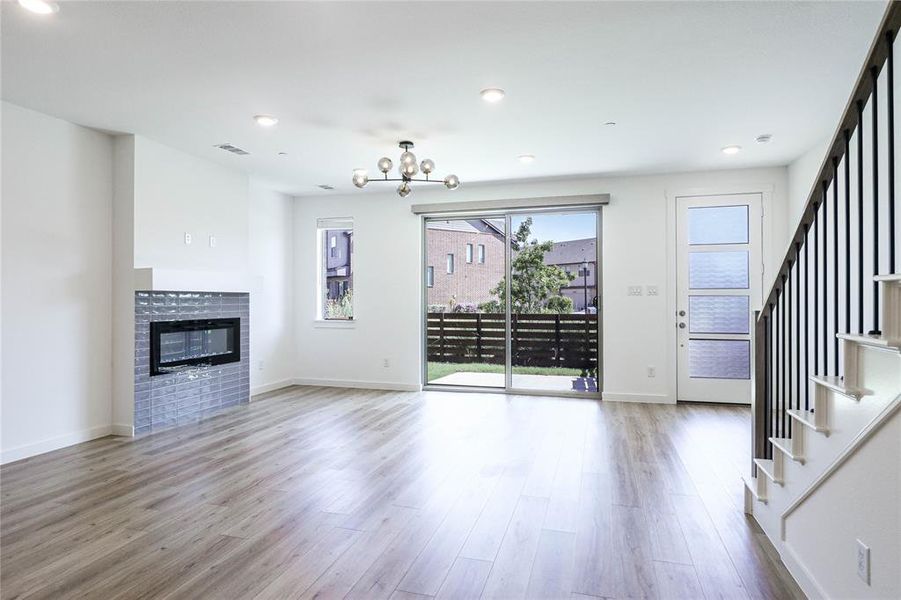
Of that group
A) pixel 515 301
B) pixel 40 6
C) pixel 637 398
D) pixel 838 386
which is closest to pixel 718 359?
pixel 637 398

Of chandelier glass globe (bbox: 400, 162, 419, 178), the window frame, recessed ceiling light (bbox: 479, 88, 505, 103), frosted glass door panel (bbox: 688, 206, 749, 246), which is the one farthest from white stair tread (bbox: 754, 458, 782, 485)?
→ the window frame

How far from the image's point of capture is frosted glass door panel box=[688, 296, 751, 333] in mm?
5715

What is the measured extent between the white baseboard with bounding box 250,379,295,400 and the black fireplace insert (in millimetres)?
776

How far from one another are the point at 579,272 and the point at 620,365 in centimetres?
117

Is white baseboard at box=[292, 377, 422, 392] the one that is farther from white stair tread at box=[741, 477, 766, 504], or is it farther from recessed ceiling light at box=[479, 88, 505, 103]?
white stair tread at box=[741, 477, 766, 504]

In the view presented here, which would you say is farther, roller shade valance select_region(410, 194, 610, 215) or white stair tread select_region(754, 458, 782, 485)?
roller shade valance select_region(410, 194, 610, 215)

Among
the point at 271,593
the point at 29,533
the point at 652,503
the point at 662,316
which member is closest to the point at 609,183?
the point at 662,316

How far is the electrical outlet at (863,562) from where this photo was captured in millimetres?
1571

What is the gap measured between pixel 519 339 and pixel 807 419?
444 cm

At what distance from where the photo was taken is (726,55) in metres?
2.99

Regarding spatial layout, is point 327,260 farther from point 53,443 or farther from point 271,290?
point 53,443

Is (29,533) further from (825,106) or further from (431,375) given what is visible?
(825,106)

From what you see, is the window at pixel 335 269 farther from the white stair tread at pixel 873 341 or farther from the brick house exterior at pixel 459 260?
the white stair tread at pixel 873 341

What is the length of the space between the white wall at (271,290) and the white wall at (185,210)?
0.59 m
